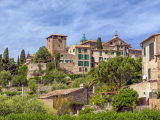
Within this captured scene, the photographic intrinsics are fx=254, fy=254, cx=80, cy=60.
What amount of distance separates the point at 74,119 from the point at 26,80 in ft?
160

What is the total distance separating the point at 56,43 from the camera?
73250 mm

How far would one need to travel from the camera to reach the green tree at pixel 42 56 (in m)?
69.5

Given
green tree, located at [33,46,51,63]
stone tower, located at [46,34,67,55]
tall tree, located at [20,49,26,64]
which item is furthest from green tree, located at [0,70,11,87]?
tall tree, located at [20,49,26,64]

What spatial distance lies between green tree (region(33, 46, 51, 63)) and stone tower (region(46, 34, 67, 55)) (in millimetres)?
2162

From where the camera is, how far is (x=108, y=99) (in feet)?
114

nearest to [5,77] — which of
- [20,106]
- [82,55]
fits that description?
[82,55]

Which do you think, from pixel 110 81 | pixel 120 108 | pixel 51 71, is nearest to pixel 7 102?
pixel 120 108

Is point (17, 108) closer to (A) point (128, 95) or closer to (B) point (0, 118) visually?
(B) point (0, 118)

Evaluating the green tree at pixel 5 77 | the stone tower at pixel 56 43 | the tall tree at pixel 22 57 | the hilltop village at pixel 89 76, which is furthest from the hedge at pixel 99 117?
the tall tree at pixel 22 57

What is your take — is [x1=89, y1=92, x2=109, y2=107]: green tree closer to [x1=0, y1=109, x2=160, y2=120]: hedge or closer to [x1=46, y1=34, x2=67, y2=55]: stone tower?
[x1=0, y1=109, x2=160, y2=120]: hedge

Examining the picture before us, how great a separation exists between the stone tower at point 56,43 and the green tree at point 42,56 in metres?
2.16

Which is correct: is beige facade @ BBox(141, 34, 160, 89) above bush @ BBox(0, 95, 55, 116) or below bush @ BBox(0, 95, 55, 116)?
above

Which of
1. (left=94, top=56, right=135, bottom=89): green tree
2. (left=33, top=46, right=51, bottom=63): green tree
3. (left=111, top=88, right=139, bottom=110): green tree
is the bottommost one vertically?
(left=111, top=88, right=139, bottom=110): green tree

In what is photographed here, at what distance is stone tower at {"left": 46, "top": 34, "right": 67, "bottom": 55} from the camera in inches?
2860
